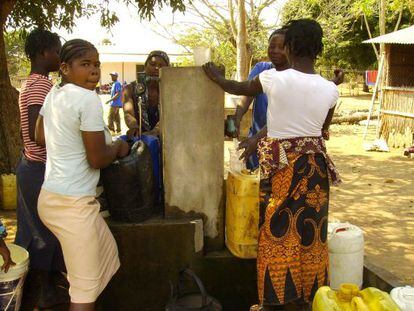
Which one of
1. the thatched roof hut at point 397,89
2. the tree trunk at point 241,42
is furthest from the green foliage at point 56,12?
the thatched roof hut at point 397,89

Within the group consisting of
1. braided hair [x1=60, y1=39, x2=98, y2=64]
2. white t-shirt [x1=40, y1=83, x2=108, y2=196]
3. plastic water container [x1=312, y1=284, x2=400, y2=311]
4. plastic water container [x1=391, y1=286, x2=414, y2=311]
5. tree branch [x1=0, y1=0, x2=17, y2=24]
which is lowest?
plastic water container [x1=391, y1=286, x2=414, y2=311]

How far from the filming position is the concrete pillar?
9.89 ft

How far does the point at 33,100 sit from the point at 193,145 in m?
1.01

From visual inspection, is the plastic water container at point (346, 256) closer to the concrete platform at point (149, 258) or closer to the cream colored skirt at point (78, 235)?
the concrete platform at point (149, 258)

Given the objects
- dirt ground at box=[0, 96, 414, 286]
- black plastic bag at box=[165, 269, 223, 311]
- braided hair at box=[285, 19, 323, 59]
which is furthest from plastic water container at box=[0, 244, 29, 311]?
dirt ground at box=[0, 96, 414, 286]

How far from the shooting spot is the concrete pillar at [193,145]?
3016 mm

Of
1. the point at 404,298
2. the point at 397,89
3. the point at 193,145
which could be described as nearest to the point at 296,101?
the point at 193,145

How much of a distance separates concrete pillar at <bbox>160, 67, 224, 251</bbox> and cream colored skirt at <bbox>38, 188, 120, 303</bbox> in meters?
0.69

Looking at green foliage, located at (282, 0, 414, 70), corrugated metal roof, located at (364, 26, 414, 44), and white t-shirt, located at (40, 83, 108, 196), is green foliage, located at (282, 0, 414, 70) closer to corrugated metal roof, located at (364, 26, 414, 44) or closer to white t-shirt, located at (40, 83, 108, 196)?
corrugated metal roof, located at (364, 26, 414, 44)

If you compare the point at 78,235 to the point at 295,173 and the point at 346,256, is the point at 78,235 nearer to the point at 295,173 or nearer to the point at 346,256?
the point at 295,173

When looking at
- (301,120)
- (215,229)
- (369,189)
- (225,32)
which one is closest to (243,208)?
(215,229)

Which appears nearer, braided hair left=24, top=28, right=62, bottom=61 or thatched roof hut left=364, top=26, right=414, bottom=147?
braided hair left=24, top=28, right=62, bottom=61

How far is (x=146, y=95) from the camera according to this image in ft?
12.0

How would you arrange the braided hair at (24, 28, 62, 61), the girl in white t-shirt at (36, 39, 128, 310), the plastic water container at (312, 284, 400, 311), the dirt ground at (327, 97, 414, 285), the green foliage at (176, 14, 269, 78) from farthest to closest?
1. the green foliage at (176, 14, 269, 78)
2. the dirt ground at (327, 97, 414, 285)
3. the braided hair at (24, 28, 62, 61)
4. the girl in white t-shirt at (36, 39, 128, 310)
5. the plastic water container at (312, 284, 400, 311)
